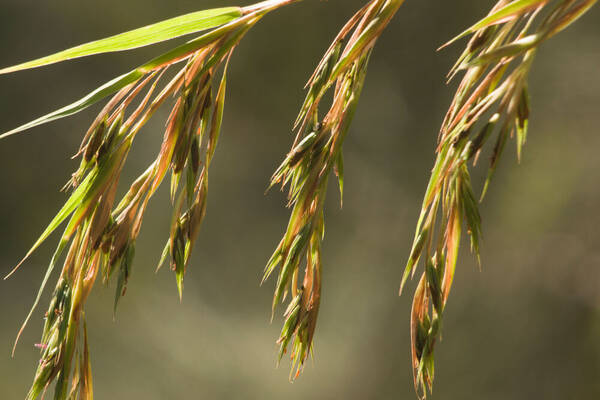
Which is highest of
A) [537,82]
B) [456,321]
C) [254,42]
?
[254,42]

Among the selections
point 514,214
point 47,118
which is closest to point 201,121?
point 47,118

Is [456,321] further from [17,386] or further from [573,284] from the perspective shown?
[17,386]

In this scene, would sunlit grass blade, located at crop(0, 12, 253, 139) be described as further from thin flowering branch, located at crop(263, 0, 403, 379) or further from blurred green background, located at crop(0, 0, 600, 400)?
blurred green background, located at crop(0, 0, 600, 400)

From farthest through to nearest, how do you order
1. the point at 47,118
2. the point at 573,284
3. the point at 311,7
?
the point at 311,7 < the point at 573,284 < the point at 47,118

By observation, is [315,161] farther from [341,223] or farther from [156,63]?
[341,223]

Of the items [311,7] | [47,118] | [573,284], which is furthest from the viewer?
[311,7]

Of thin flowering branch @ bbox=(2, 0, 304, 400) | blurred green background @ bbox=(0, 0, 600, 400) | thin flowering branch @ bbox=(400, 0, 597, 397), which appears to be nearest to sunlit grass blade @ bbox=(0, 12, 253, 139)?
thin flowering branch @ bbox=(2, 0, 304, 400)

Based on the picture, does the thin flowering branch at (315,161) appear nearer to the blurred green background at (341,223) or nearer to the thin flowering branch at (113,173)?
the thin flowering branch at (113,173)
